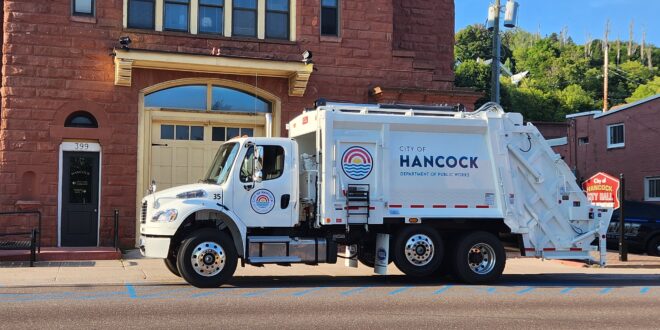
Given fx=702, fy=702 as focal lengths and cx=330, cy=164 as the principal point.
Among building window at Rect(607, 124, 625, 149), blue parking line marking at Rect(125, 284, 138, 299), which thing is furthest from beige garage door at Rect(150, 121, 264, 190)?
building window at Rect(607, 124, 625, 149)

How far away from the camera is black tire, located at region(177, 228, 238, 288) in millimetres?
11289

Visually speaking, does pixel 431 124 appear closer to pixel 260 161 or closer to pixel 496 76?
pixel 260 161

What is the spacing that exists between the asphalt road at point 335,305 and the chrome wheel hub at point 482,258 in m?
0.39

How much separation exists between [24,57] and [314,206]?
8.55 meters

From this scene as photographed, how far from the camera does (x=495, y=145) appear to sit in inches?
511

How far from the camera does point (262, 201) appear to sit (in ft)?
39.5

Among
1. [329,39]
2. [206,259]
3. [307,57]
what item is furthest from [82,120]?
[206,259]

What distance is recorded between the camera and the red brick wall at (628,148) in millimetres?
29578

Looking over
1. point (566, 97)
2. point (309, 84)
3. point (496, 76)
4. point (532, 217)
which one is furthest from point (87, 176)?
point (566, 97)

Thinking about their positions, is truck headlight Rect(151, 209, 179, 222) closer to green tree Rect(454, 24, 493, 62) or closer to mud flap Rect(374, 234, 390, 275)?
mud flap Rect(374, 234, 390, 275)

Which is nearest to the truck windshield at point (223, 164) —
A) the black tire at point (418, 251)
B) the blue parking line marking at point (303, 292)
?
the blue parking line marking at point (303, 292)

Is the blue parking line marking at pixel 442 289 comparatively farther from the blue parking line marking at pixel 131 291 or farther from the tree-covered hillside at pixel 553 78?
the tree-covered hillside at pixel 553 78

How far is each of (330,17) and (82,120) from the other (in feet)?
22.6

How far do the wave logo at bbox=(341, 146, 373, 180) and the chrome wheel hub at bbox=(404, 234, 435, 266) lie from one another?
1.43 meters
